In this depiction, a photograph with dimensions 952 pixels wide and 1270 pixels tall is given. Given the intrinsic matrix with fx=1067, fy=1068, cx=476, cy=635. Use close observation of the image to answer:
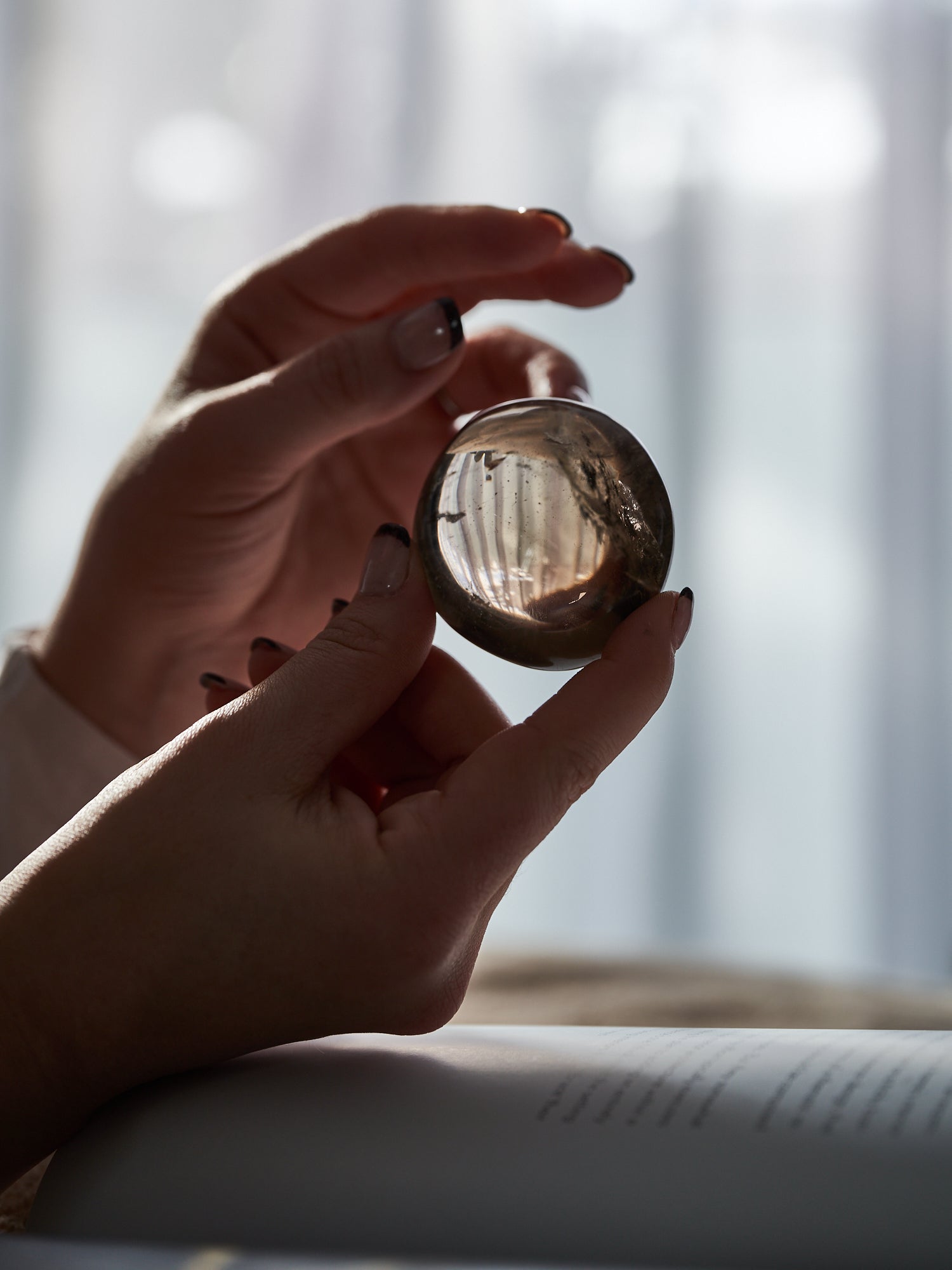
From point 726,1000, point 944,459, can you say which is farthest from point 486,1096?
point 944,459

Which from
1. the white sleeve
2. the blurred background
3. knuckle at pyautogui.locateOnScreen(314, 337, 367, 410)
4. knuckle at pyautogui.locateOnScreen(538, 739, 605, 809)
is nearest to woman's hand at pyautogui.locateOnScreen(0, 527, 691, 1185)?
knuckle at pyautogui.locateOnScreen(538, 739, 605, 809)

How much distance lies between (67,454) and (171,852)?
1423 mm

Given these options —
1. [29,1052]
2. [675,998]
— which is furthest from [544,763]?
[675,998]

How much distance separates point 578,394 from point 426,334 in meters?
0.13

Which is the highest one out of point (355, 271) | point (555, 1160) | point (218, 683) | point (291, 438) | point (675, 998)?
point (355, 271)

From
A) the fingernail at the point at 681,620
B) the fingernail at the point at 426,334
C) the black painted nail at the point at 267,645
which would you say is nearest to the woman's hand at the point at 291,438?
the fingernail at the point at 426,334

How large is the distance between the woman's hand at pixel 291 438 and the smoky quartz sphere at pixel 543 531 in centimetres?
20

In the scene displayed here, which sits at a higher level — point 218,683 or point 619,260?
point 619,260

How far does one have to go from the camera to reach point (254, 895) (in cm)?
39

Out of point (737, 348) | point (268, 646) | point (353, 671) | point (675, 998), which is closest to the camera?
point (353, 671)

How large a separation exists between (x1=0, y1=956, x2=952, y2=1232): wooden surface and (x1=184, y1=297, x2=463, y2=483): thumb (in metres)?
0.42

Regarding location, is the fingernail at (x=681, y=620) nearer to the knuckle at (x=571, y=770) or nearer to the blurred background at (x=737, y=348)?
the knuckle at (x=571, y=770)

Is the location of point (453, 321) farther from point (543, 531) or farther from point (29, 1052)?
point (29, 1052)

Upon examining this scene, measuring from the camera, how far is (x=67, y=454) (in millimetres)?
1673
